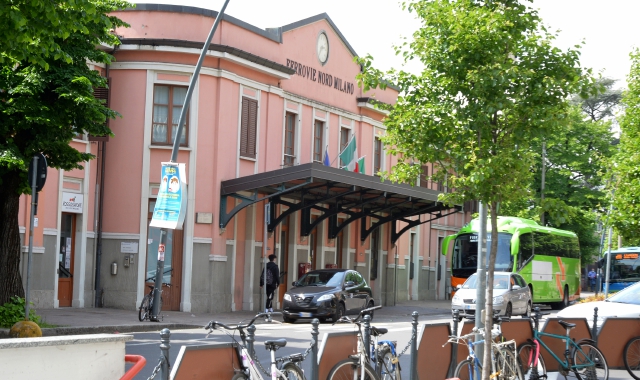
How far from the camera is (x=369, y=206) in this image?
1422 inches

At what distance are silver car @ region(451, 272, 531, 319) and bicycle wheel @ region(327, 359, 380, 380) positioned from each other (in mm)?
19265

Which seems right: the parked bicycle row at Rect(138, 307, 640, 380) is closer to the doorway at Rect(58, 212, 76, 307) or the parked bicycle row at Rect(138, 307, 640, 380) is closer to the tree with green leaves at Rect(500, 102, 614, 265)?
the doorway at Rect(58, 212, 76, 307)

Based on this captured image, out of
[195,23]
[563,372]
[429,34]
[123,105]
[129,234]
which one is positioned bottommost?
[563,372]

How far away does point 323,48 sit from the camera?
116ft

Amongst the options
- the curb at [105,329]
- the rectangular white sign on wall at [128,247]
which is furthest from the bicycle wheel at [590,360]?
the rectangular white sign on wall at [128,247]

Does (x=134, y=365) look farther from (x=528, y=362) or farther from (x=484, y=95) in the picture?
(x=528, y=362)

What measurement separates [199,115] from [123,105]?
2.27m

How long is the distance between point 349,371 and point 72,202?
736 inches

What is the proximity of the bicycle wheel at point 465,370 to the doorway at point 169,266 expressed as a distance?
18.0 meters

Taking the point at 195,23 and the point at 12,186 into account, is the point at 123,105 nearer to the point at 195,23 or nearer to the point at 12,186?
the point at 195,23

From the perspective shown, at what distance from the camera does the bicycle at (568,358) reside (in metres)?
12.5

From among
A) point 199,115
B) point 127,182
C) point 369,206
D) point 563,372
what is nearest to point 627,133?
point 369,206

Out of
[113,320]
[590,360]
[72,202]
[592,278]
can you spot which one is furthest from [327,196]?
[592,278]

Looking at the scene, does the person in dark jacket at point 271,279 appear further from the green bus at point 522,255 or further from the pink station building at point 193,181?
the green bus at point 522,255
